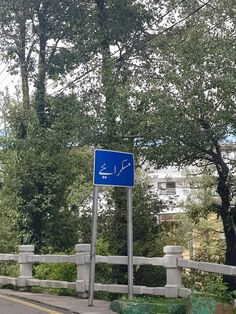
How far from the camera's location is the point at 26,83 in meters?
20.2

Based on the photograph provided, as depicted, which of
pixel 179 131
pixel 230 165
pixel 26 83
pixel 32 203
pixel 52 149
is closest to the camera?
pixel 179 131

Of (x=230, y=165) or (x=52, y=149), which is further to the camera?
(x=52, y=149)

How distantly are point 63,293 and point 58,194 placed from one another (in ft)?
24.1

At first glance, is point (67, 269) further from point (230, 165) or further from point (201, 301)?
point (201, 301)

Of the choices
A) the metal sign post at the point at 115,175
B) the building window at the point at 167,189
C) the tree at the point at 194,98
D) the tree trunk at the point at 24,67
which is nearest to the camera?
the metal sign post at the point at 115,175

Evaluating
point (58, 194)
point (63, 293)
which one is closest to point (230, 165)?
point (63, 293)

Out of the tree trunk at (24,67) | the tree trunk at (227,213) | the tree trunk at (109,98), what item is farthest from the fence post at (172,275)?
the tree trunk at (24,67)

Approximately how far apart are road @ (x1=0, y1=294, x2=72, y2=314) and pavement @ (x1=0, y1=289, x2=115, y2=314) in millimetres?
190

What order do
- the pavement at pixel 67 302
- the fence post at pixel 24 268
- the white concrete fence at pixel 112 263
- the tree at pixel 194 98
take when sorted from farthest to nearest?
the fence post at pixel 24 268
the tree at pixel 194 98
the white concrete fence at pixel 112 263
the pavement at pixel 67 302

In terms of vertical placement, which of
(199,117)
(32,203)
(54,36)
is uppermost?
(54,36)

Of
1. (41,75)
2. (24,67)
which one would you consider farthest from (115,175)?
(24,67)

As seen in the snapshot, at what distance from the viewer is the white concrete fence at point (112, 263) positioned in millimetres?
9656

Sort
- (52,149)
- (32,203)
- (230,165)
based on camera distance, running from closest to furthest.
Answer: (230,165) < (52,149) < (32,203)

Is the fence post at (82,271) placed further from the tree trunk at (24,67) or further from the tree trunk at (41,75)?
the tree trunk at (24,67)
